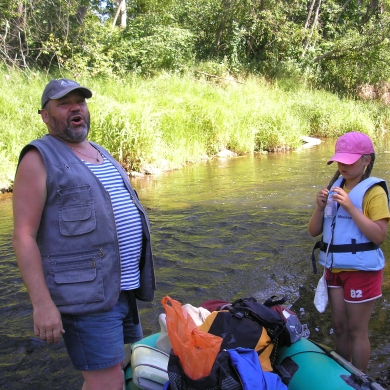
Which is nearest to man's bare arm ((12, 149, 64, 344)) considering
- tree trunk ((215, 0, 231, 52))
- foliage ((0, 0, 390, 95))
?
foliage ((0, 0, 390, 95))

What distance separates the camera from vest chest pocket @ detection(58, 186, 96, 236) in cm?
212

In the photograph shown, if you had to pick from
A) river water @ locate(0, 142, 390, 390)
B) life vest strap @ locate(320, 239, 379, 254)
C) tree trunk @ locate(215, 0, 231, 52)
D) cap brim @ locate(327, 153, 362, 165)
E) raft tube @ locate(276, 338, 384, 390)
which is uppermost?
tree trunk @ locate(215, 0, 231, 52)

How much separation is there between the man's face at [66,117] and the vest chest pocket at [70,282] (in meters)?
0.59

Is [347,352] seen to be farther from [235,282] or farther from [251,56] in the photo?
[251,56]

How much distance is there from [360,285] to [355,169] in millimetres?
680

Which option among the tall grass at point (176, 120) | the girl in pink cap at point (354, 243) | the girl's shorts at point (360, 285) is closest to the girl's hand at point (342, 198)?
the girl in pink cap at point (354, 243)

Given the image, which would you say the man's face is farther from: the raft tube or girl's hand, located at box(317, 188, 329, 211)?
the raft tube

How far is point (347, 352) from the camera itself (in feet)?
9.77

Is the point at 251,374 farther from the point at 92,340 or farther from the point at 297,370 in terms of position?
the point at 92,340

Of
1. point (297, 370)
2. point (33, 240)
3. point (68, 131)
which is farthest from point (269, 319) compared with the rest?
point (68, 131)

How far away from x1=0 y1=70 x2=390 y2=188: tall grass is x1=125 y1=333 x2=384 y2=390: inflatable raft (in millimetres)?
7156

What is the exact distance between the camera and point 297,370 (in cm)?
262

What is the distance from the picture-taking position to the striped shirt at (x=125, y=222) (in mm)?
2318

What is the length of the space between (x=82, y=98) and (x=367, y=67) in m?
28.1
